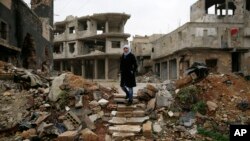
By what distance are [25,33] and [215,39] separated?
15.6m

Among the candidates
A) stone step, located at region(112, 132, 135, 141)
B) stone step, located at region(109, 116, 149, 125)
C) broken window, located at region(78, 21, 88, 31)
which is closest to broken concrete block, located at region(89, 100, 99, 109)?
stone step, located at region(109, 116, 149, 125)

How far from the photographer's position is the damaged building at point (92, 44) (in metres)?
36.9

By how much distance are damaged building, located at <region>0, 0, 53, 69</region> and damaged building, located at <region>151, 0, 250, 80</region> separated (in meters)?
11.5

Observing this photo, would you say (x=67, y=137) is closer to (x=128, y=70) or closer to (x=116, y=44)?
(x=128, y=70)

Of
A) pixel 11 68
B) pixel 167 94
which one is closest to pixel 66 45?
pixel 11 68

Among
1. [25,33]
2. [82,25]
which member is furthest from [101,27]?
[25,33]

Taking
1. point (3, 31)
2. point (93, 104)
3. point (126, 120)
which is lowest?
point (126, 120)

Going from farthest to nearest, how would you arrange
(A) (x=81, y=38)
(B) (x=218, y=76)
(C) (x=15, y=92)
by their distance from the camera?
(A) (x=81, y=38)
(B) (x=218, y=76)
(C) (x=15, y=92)

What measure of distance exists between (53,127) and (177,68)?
2190cm

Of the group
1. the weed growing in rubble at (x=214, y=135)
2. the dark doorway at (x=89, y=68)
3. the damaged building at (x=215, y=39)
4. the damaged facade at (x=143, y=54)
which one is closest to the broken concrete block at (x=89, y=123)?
the weed growing in rubble at (x=214, y=135)

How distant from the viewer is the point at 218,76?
1150cm

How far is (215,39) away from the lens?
87.7 ft

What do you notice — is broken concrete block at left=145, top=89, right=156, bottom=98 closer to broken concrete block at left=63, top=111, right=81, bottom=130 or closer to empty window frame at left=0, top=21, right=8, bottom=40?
broken concrete block at left=63, top=111, right=81, bottom=130

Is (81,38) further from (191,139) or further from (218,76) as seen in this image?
(191,139)
